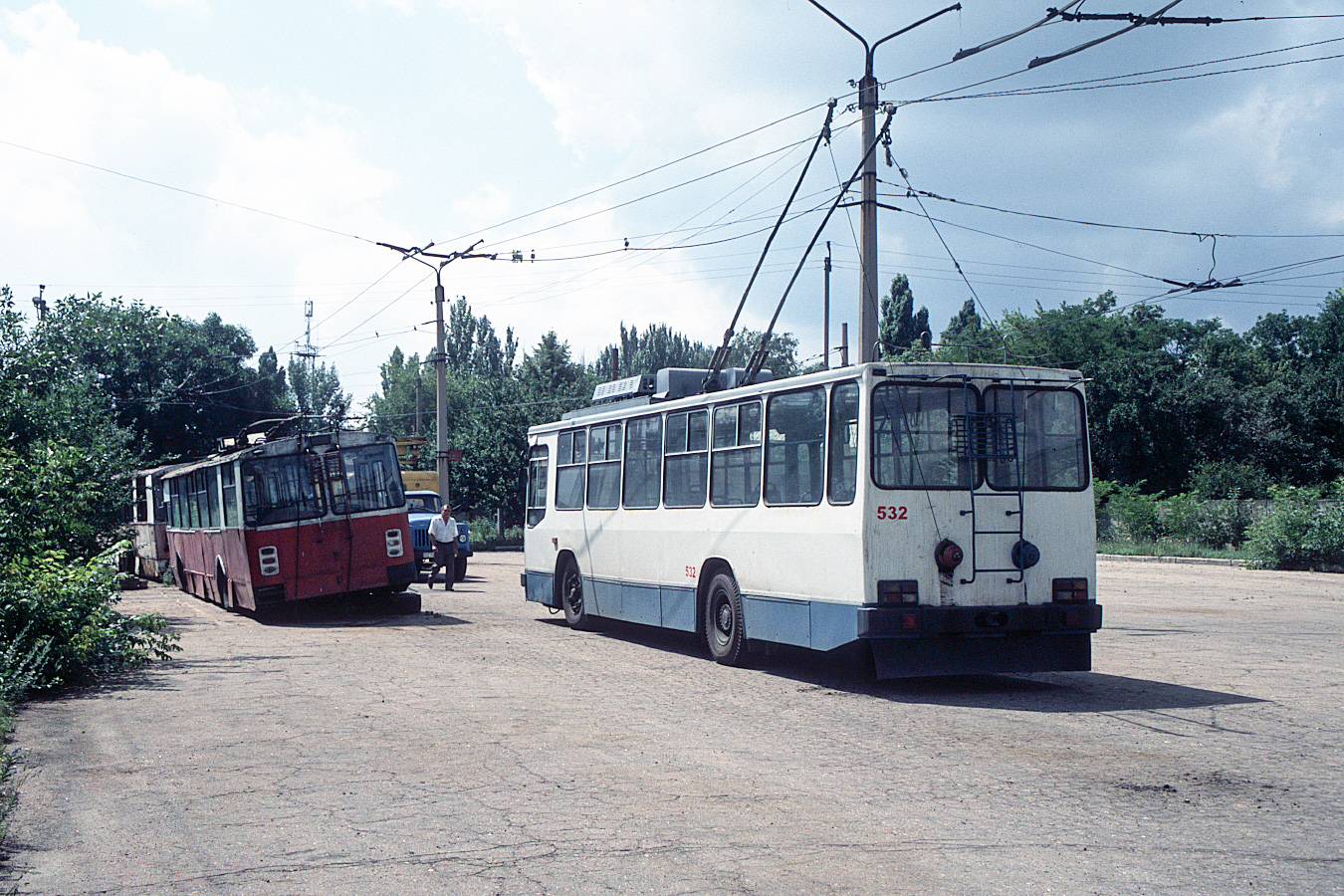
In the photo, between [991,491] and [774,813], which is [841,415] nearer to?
[991,491]

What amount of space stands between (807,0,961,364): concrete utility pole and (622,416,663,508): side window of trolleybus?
329cm

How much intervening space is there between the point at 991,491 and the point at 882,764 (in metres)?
3.73

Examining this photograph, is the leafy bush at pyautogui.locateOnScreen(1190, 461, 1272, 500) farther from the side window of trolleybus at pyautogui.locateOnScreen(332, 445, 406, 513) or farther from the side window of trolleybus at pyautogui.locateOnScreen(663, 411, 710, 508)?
the side window of trolleybus at pyautogui.locateOnScreen(663, 411, 710, 508)

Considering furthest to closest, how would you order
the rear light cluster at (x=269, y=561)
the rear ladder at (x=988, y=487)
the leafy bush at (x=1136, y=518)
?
1. the leafy bush at (x=1136, y=518)
2. the rear light cluster at (x=269, y=561)
3. the rear ladder at (x=988, y=487)

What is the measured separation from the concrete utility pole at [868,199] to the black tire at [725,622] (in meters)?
4.72

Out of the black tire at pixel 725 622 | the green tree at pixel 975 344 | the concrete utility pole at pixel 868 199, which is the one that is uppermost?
the green tree at pixel 975 344

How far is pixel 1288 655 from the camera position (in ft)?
43.4

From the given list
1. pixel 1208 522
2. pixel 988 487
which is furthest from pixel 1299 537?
pixel 988 487

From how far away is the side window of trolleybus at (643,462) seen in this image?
1434cm

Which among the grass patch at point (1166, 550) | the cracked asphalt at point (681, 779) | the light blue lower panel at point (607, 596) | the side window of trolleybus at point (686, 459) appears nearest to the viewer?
the cracked asphalt at point (681, 779)

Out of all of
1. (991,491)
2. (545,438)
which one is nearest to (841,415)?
(991,491)

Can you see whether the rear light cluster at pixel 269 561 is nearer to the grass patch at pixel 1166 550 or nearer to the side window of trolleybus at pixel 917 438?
the side window of trolleybus at pixel 917 438

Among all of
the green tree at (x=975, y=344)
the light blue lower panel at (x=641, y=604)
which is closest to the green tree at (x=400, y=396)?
the green tree at (x=975, y=344)

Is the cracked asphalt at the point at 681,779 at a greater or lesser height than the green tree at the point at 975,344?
lesser
